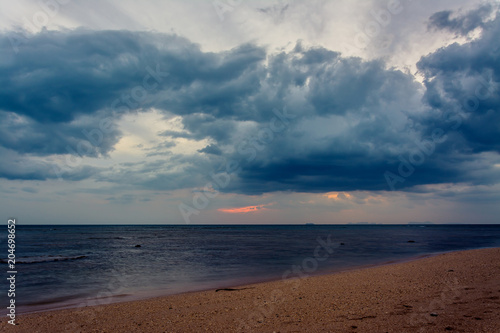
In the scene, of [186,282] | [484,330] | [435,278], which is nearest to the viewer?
[484,330]

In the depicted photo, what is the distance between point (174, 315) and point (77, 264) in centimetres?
2351

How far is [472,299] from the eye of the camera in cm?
1065

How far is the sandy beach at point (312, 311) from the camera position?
8.56m

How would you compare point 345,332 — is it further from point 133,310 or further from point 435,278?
point 435,278

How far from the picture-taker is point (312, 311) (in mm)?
10258

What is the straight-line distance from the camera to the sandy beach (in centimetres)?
856

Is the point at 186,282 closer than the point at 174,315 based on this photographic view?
No

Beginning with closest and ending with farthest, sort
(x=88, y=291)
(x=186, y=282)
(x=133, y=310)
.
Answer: (x=133, y=310), (x=88, y=291), (x=186, y=282)

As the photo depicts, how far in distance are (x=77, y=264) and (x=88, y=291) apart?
13856 mm

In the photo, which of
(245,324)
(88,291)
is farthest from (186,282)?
(245,324)

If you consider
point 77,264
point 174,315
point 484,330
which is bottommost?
point 77,264

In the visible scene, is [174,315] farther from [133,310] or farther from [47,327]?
[47,327]

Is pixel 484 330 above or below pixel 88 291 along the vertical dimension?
above

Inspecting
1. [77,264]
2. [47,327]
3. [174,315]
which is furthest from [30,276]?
[174,315]
